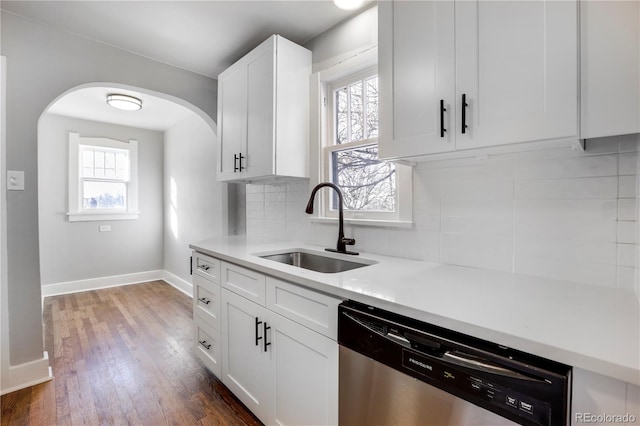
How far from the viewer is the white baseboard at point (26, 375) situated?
194 cm

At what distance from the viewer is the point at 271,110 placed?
6.48 ft

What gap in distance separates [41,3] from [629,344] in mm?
3148

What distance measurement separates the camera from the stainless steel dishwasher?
67 centimetres

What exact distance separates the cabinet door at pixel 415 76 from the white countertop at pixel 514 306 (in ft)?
1.76

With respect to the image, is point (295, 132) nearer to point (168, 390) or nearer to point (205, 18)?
point (205, 18)

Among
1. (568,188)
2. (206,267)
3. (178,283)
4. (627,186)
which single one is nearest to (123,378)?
(206,267)

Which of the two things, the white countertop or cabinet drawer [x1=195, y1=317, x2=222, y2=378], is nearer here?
the white countertop

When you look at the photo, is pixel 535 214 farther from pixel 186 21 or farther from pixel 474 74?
pixel 186 21

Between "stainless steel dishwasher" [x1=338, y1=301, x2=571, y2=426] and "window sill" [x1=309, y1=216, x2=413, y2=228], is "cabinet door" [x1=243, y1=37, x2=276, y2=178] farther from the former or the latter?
"stainless steel dishwasher" [x1=338, y1=301, x2=571, y2=426]

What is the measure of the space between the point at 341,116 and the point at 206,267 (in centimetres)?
140

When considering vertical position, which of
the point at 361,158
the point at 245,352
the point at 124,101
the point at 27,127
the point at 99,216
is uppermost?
the point at 124,101

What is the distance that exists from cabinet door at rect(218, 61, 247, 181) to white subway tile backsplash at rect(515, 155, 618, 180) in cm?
176

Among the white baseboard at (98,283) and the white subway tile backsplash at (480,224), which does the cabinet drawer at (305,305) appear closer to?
the white subway tile backsplash at (480,224)

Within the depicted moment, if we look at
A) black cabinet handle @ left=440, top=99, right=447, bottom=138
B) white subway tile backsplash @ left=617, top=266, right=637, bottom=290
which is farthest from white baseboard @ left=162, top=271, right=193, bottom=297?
white subway tile backsplash @ left=617, top=266, right=637, bottom=290
